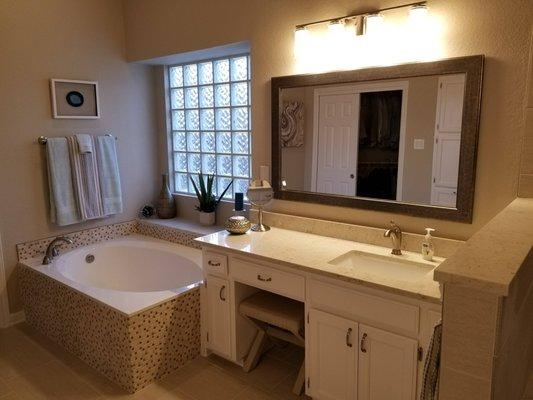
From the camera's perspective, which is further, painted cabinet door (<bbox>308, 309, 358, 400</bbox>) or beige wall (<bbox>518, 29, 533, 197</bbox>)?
painted cabinet door (<bbox>308, 309, 358, 400</bbox>)

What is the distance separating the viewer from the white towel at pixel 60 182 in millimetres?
3094

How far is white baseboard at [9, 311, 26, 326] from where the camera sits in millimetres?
3072

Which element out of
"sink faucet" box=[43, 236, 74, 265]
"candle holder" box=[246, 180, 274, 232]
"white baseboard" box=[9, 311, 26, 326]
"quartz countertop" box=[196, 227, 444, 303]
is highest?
"candle holder" box=[246, 180, 274, 232]

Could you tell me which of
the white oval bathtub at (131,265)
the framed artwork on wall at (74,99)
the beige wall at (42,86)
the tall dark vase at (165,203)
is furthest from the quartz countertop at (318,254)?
the framed artwork on wall at (74,99)

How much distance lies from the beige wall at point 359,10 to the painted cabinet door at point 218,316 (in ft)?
2.22

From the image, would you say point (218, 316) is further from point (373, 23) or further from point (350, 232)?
point (373, 23)

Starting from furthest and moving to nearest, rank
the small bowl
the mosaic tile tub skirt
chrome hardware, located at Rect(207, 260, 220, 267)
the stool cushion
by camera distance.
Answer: the small bowl < chrome hardware, located at Rect(207, 260, 220, 267) < the mosaic tile tub skirt < the stool cushion

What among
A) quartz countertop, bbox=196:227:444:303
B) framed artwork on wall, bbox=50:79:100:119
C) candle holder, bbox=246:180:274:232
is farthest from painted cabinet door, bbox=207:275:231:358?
framed artwork on wall, bbox=50:79:100:119

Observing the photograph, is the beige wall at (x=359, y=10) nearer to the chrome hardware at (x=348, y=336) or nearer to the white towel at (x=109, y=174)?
the chrome hardware at (x=348, y=336)

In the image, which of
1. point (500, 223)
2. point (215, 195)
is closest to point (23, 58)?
point (215, 195)

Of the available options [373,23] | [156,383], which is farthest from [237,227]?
[373,23]

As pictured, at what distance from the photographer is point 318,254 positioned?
2172mm

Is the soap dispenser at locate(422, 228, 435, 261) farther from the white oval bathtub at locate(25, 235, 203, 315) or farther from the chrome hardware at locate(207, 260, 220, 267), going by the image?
the white oval bathtub at locate(25, 235, 203, 315)

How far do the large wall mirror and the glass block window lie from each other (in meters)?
0.66
